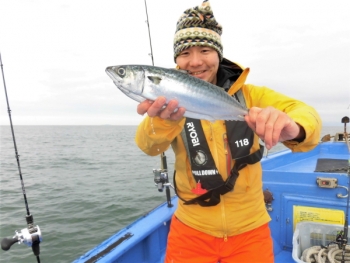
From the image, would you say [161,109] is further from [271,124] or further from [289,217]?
[289,217]

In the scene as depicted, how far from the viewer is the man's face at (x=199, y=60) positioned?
2699 mm

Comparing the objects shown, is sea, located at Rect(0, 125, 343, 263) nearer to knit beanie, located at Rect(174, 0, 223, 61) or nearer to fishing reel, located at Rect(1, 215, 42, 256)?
fishing reel, located at Rect(1, 215, 42, 256)

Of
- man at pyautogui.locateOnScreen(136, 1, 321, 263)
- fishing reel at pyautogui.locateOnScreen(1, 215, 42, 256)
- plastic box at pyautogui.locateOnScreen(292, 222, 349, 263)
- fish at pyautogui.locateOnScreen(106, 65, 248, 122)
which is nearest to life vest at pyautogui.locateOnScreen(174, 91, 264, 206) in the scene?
man at pyautogui.locateOnScreen(136, 1, 321, 263)

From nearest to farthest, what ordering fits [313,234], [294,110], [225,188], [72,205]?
[294,110]
[225,188]
[313,234]
[72,205]

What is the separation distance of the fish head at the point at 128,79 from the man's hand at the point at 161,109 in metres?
0.12

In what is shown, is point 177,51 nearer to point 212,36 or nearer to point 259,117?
point 212,36

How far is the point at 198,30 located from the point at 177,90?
886 millimetres

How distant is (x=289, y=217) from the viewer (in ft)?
16.5

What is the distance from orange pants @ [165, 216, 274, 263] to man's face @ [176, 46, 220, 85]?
162 cm

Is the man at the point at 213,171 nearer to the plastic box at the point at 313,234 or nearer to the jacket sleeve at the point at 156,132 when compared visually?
the jacket sleeve at the point at 156,132

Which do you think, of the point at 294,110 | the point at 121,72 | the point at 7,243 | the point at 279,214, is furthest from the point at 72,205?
the point at 294,110

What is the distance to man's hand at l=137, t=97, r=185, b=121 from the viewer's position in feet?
6.73

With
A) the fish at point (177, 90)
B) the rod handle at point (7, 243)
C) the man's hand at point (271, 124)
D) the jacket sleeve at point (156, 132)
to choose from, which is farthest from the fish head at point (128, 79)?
the rod handle at point (7, 243)

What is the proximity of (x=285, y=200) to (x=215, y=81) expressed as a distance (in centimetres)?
312
